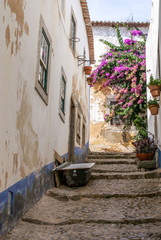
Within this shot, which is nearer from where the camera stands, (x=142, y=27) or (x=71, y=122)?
(x=71, y=122)

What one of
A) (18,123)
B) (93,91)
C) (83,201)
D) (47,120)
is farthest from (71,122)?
(93,91)

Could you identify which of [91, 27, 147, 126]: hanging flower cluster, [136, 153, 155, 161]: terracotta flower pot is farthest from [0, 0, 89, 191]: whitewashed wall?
[91, 27, 147, 126]: hanging flower cluster

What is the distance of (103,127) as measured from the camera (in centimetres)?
1597

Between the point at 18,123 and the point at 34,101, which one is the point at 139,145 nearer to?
the point at 34,101

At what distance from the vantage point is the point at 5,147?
354 centimetres

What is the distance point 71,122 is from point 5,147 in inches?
232

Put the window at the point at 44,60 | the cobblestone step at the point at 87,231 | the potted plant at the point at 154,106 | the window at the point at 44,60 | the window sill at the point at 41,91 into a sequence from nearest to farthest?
1. the cobblestone step at the point at 87,231
2. the window sill at the point at 41,91
3. the window at the point at 44,60
4. the window at the point at 44,60
5. the potted plant at the point at 154,106

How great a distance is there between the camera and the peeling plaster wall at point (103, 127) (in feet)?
50.1

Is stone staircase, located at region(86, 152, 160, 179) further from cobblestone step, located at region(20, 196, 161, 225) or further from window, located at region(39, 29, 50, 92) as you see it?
window, located at region(39, 29, 50, 92)

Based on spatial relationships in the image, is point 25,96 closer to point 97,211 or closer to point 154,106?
point 97,211

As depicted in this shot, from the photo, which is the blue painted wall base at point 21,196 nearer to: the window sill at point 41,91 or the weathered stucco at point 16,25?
the window sill at point 41,91

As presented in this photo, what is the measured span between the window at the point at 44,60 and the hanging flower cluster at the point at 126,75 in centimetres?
910

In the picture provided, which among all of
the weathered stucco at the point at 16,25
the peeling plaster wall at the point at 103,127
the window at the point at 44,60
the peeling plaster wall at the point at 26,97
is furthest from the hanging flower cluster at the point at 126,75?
the weathered stucco at the point at 16,25

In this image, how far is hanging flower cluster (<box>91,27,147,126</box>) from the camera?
1479 cm
